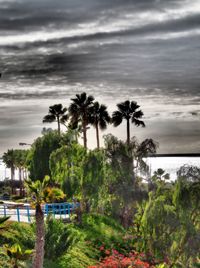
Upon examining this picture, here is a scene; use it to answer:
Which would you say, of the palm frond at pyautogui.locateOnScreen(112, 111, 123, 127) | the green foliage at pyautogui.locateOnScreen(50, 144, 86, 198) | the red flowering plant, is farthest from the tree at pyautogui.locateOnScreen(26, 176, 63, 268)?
the palm frond at pyautogui.locateOnScreen(112, 111, 123, 127)

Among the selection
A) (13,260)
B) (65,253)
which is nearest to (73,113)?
(65,253)

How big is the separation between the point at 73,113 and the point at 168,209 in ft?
124

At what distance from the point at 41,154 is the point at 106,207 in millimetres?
13009

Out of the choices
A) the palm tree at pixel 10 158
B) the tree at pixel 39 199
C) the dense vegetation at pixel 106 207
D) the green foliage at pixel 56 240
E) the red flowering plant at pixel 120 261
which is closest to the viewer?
the tree at pixel 39 199

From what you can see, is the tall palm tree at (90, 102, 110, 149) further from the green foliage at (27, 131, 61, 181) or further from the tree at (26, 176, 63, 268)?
the tree at (26, 176, 63, 268)

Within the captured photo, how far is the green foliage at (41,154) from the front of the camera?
63.2 meters

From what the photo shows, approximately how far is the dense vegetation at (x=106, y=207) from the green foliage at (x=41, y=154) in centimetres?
12

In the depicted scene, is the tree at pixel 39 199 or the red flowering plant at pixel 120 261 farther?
the red flowering plant at pixel 120 261

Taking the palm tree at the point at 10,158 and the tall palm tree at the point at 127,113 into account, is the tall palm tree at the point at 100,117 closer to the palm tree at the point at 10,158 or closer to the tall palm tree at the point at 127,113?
the tall palm tree at the point at 127,113

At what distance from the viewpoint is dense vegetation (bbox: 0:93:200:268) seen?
34.4 meters

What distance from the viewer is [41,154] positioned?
63438 millimetres

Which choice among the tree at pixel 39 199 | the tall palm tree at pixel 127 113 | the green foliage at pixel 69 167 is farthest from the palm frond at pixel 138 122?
the tree at pixel 39 199

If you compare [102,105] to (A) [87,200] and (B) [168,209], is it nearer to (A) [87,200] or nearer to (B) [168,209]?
(A) [87,200]

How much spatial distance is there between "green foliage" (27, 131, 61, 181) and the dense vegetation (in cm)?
12
